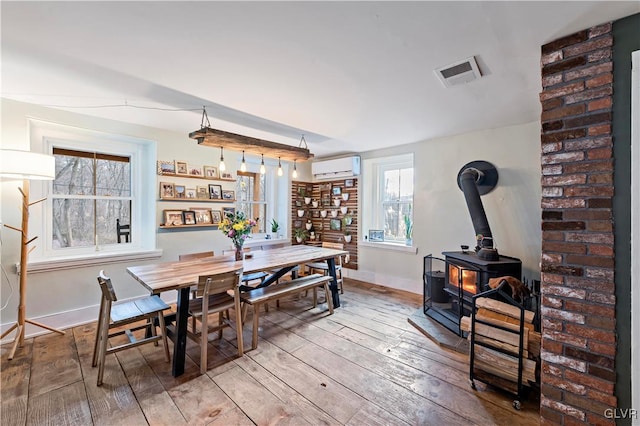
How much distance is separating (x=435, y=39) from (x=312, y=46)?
75cm

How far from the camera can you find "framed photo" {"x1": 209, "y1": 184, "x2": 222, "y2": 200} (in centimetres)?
395

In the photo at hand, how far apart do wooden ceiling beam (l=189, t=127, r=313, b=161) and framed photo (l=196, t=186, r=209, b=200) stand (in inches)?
46.0

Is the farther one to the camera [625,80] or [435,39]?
[435,39]

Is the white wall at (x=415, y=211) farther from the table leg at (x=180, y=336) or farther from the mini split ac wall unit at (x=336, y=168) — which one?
the table leg at (x=180, y=336)

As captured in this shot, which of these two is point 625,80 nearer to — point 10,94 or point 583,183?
point 583,183

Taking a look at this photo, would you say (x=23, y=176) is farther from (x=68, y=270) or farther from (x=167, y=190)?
(x=167, y=190)

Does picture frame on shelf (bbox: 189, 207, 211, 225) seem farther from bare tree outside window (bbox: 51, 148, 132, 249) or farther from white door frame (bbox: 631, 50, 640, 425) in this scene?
white door frame (bbox: 631, 50, 640, 425)

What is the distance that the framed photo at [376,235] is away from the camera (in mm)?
4656

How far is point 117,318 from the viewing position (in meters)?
2.04

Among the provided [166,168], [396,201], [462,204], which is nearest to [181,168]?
[166,168]

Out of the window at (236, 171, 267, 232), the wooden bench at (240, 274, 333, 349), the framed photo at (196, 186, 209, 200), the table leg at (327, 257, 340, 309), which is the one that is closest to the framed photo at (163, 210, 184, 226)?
the framed photo at (196, 186, 209, 200)

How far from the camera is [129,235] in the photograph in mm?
3449

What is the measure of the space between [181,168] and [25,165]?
62.9 inches

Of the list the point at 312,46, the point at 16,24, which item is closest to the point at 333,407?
the point at 312,46
